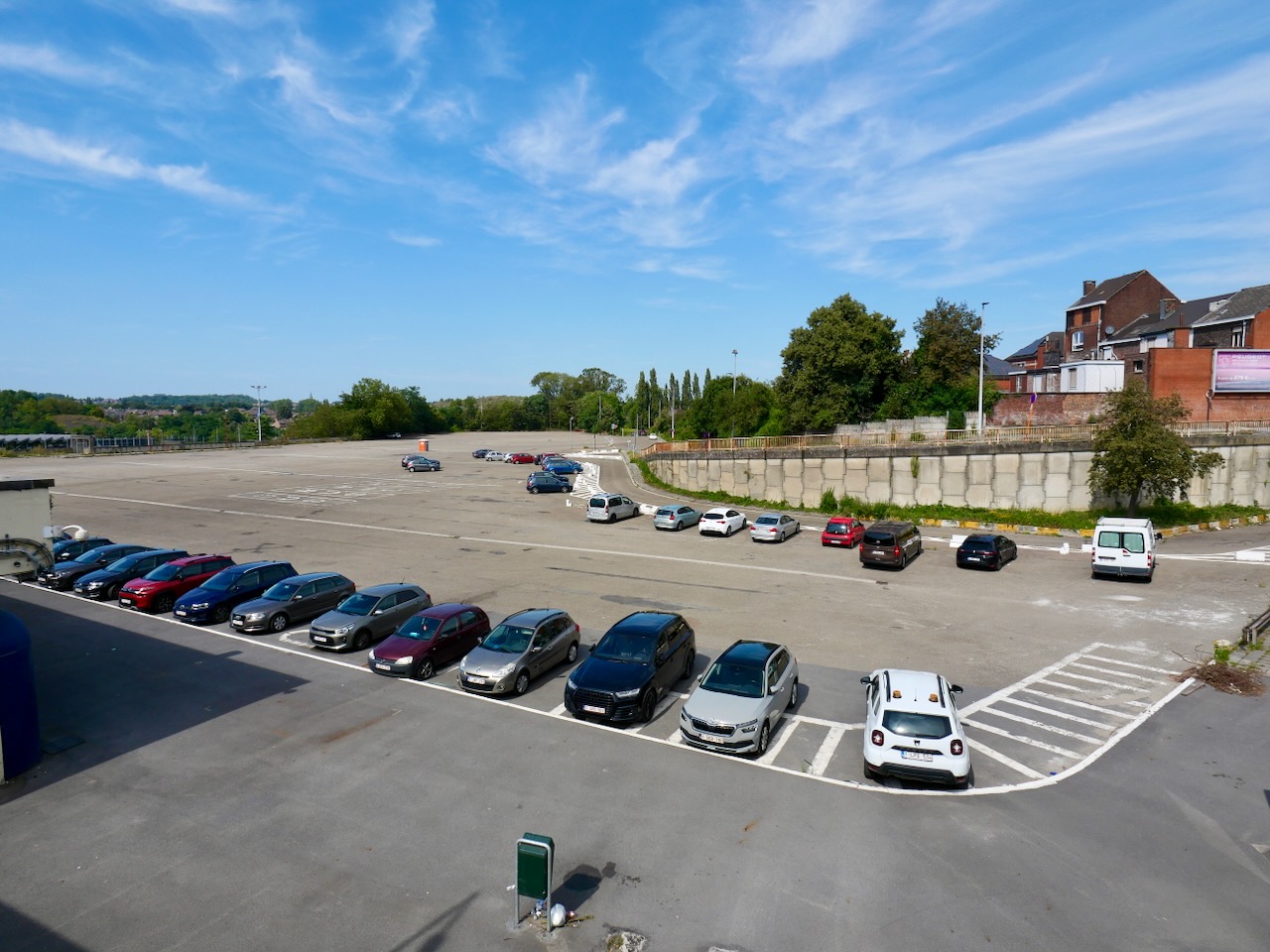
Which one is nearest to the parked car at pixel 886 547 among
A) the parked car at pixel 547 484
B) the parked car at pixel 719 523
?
the parked car at pixel 719 523

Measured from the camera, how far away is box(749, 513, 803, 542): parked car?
1339 inches

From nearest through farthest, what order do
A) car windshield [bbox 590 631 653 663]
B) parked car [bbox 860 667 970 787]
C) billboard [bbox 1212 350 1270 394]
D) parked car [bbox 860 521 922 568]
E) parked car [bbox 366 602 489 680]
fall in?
parked car [bbox 860 667 970 787] → car windshield [bbox 590 631 653 663] → parked car [bbox 366 602 489 680] → parked car [bbox 860 521 922 568] → billboard [bbox 1212 350 1270 394]

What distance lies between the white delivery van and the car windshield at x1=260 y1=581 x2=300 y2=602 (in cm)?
2662

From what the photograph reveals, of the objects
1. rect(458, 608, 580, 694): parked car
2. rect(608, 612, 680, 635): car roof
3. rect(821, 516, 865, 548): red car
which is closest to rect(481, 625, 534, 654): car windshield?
rect(458, 608, 580, 694): parked car

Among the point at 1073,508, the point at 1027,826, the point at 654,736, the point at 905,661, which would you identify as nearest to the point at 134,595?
the point at 654,736

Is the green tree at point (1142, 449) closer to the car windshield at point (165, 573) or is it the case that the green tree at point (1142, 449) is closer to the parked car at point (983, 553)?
the parked car at point (983, 553)

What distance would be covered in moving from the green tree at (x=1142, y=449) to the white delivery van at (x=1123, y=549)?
850 cm

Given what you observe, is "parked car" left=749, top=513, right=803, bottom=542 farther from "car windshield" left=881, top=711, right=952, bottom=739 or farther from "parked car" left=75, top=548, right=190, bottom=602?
"parked car" left=75, top=548, right=190, bottom=602

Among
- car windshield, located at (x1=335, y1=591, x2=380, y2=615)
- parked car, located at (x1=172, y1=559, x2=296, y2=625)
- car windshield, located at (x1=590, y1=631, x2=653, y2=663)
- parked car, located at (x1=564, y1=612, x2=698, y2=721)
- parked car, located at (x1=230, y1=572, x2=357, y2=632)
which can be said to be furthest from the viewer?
parked car, located at (x1=172, y1=559, x2=296, y2=625)

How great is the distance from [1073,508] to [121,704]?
40.5 m

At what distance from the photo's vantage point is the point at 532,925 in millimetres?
7871

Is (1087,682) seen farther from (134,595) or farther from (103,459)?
(103,459)

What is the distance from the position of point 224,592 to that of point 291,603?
8.10 feet

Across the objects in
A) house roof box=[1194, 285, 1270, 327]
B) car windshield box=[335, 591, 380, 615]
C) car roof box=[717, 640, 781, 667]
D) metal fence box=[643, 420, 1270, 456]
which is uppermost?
house roof box=[1194, 285, 1270, 327]
